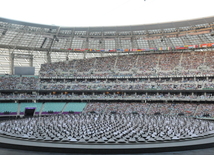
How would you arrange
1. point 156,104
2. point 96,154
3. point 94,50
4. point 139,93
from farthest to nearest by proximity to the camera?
point 94,50, point 139,93, point 156,104, point 96,154

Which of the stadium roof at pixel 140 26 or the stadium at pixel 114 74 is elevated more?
the stadium roof at pixel 140 26

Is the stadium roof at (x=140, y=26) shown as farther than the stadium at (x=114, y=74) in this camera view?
Yes

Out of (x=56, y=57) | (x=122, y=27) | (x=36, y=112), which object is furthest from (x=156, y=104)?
(x=56, y=57)

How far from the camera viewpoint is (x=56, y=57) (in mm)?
86625

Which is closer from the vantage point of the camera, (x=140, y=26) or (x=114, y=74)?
(x=140, y=26)

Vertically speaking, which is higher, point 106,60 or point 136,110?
point 106,60

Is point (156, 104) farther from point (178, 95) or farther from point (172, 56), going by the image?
point (172, 56)

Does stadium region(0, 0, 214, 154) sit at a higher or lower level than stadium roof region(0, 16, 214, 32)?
lower

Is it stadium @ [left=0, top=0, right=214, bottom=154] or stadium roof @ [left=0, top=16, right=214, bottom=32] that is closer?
stadium @ [left=0, top=0, right=214, bottom=154]

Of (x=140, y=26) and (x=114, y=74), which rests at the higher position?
(x=140, y=26)

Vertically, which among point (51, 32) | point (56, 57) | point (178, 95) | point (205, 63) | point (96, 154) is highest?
point (51, 32)

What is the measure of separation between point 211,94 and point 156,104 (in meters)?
14.1

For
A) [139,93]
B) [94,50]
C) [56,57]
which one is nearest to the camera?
[139,93]

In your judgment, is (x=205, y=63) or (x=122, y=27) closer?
(x=205, y=63)
